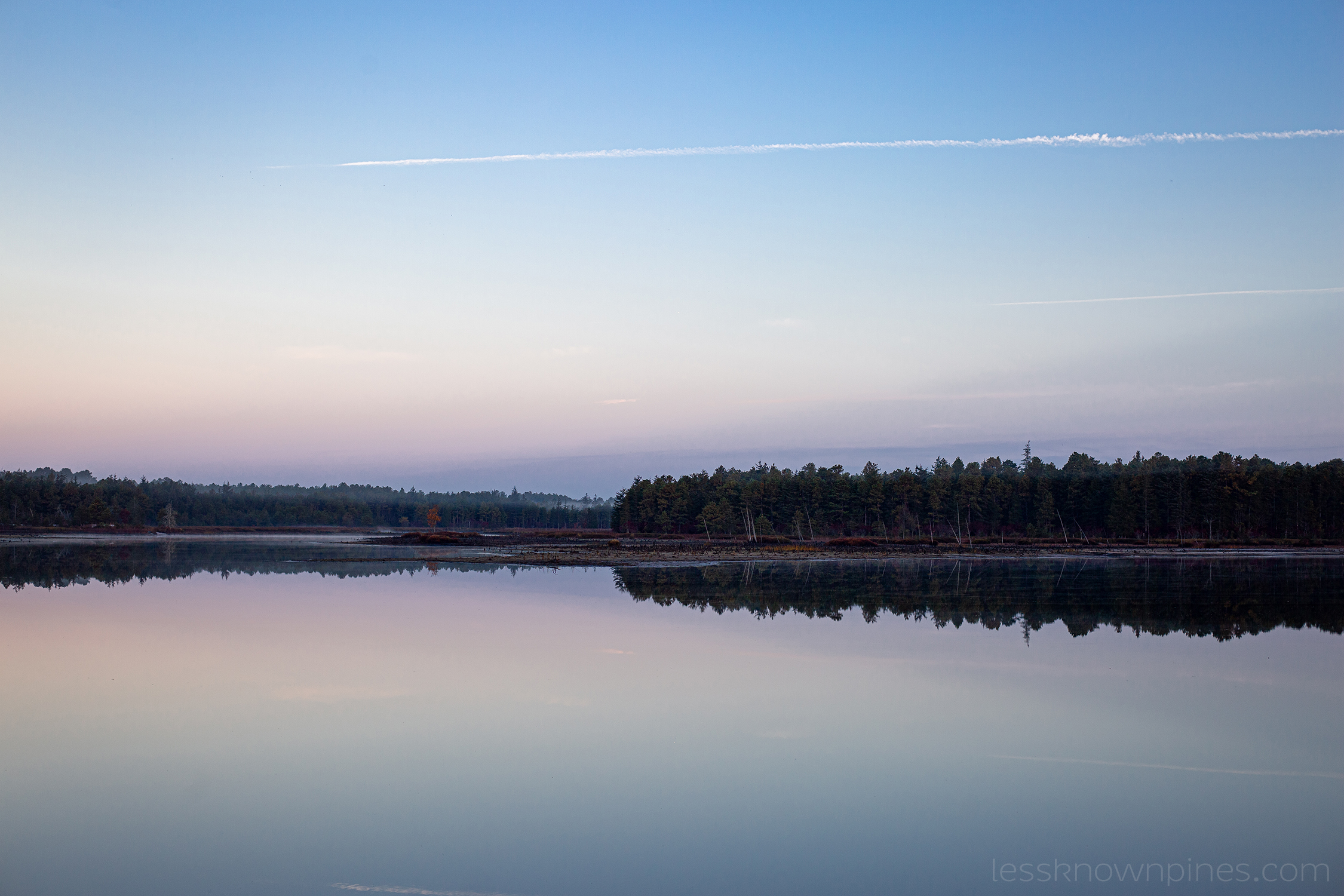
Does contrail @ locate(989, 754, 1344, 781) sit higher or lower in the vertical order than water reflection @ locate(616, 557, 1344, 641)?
higher

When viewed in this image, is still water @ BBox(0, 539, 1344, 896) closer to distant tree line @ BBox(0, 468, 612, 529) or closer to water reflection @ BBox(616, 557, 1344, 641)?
water reflection @ BBox(616, 557, 1344, 641)

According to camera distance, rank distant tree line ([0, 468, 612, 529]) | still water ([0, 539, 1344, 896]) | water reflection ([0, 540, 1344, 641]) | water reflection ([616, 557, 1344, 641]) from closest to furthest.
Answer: still water ([0, 539, 1344, 896]), water reflection ([616, 557, 1344, 641]), water reflection ([0, 540, 1344, 641]), distant tree line ([0, 468, 612, 529])

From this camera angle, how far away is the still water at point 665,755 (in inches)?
300

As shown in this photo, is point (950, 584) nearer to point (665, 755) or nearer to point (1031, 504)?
point (665, 755)

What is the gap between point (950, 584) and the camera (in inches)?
1463

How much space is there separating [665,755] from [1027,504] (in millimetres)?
102683

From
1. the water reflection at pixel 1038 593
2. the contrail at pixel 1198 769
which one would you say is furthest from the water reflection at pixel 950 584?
the contrail at pixel 1198 769

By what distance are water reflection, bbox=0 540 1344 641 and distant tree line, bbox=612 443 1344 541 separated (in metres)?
32.2

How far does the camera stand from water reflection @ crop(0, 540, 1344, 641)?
24656 millimetres

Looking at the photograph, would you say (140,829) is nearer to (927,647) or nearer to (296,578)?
(927,647)

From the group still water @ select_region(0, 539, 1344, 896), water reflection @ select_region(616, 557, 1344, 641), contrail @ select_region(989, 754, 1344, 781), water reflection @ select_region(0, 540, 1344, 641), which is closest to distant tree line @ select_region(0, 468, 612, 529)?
water reflection @ select_region(0, 540, 1344, 641)

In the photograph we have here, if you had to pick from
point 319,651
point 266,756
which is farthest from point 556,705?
point 319,651

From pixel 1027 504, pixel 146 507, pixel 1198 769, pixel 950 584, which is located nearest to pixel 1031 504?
pixel 1027 504

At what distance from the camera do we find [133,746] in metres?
11.0
